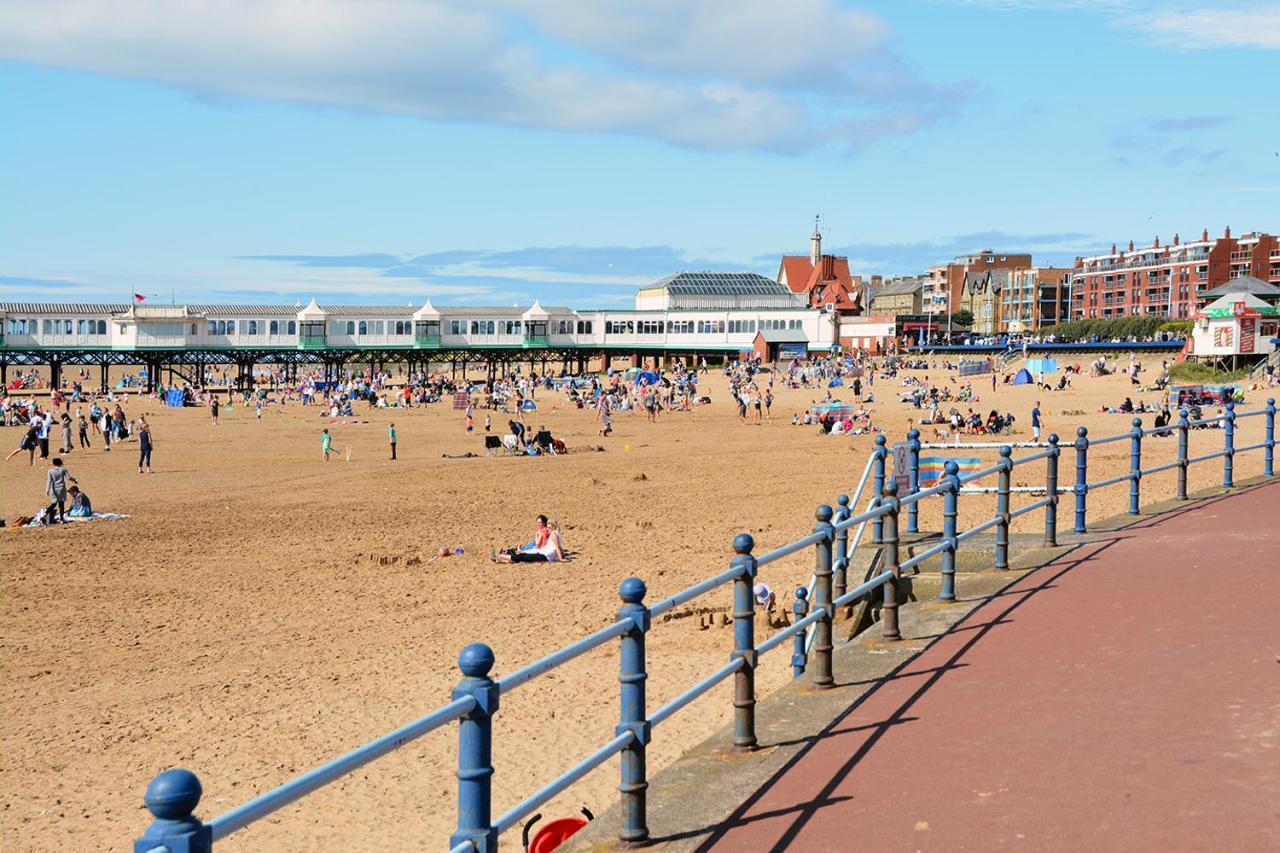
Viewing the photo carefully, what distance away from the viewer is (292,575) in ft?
59.4

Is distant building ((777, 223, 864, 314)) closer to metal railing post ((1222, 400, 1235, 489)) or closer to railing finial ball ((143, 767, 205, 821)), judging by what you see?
metal railing post ((1222, 400, 1235, 489))

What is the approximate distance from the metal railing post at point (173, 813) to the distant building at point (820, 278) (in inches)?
4930

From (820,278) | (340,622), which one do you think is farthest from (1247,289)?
(340,622)

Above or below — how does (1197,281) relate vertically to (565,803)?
above

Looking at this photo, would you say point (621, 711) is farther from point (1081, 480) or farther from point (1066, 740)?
point (1081, 480)

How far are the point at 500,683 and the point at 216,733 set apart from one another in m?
7.94

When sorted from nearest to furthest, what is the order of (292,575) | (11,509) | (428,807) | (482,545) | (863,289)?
(428,807), (292,575), (482,545), (11,509), (863,289)

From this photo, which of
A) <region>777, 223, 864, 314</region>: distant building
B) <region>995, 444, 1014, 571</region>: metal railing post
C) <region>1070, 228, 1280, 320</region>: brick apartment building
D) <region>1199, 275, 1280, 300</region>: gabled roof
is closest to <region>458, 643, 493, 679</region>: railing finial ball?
<region>995, 444, 1014, 571</region>: metal railing post

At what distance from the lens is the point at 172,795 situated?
2.39 meters

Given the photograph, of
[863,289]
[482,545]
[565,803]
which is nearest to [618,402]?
[482,545]

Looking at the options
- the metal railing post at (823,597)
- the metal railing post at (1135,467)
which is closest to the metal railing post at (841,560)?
the metal railing post at (823,597)

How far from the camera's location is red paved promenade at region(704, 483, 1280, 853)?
4520 millimetres

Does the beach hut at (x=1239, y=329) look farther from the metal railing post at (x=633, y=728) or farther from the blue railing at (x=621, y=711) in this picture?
the metal railing post at (x=633, y=728)

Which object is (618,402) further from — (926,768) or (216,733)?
(926,768)
